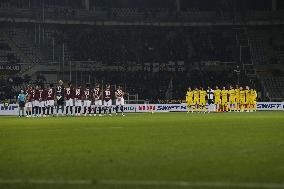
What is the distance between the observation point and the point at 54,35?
63594 mm

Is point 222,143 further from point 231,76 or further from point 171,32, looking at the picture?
point 171,32

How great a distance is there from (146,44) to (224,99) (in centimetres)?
2188

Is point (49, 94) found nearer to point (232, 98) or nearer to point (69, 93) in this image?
point (69, 93)

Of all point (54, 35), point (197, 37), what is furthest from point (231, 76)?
point (54, 35)

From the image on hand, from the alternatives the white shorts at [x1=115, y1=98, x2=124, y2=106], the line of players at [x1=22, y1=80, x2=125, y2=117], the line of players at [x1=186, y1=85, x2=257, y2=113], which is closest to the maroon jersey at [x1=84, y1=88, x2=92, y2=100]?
the line of players at [x1=22, y1=80, x2=125, y2=117]

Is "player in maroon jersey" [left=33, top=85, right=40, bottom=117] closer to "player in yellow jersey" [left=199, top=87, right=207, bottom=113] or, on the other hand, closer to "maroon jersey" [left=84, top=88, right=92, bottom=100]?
"maroon jersey" [left=84, top=88, right=92, bottom=100]

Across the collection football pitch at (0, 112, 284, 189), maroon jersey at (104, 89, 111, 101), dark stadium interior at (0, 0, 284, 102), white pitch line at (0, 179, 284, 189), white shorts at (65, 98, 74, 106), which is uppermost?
dark stadium interior at (0, 0, 284, 102)

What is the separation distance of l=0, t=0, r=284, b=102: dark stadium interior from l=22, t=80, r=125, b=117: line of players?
47.6ft

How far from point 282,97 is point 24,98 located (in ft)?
91.0

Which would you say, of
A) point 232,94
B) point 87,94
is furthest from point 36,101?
A: point 232,94

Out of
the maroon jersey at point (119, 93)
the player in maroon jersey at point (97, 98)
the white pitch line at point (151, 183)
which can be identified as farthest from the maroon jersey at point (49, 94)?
the white pitch line at point (151, 183)

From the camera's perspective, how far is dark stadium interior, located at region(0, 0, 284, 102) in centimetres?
5966

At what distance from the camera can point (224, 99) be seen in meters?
46.1

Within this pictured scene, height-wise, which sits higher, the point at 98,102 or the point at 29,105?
the point at 98,102
